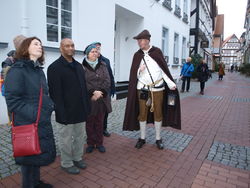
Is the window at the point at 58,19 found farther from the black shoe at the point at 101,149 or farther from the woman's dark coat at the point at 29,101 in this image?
the woman's dark coat at the point at 29,101

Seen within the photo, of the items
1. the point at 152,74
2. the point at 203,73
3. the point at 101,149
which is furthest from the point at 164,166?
the point at 203,73

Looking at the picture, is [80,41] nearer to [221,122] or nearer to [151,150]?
[151,150]

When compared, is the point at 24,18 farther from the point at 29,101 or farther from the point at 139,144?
the point at 139,144

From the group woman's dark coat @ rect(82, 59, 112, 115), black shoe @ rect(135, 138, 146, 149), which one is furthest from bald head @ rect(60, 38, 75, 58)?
black shoe @ rect(135, 138, 146, 149)

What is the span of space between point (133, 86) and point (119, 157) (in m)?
1.24

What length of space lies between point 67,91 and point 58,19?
13.0ft

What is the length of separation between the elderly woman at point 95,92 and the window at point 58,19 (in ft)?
9.68

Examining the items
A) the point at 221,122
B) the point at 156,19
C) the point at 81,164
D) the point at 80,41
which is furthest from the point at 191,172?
the point at 156,19

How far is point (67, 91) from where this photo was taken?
291cm

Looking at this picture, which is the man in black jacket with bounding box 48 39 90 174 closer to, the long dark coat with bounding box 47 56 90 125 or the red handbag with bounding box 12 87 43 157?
the long dark coat with bounding box 47 56 90 125

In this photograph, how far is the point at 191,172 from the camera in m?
3.22

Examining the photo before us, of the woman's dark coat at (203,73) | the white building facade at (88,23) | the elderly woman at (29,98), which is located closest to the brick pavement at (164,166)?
the elderly woman at (29,98)

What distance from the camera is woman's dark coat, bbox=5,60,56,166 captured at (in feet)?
7.04

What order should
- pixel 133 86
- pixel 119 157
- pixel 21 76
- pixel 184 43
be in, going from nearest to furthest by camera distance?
pixel 21 76, pixel 119 157, pixel 133 86, pixel 184 43
